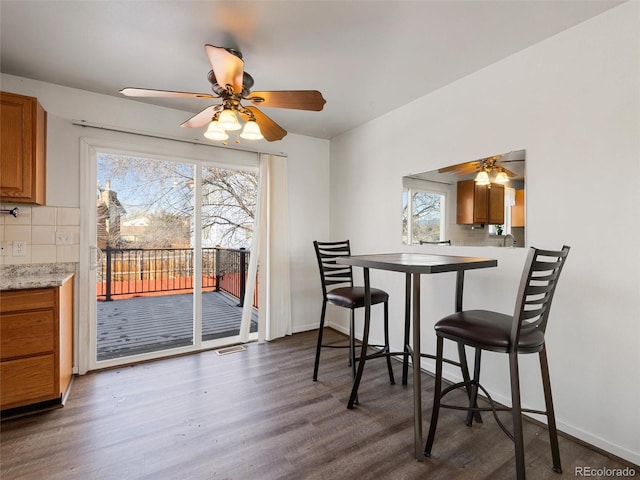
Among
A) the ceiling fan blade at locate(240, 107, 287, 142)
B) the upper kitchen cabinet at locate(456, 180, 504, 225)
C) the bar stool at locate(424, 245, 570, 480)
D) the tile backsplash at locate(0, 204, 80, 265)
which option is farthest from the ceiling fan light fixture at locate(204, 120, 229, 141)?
the upper kitchen cabinet at locate(456, 180, 504, 225)

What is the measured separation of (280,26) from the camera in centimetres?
Result: 187

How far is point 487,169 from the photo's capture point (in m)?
2.32

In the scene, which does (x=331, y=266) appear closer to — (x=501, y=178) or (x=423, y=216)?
(x=423, y=216)

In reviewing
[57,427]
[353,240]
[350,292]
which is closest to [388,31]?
[350,292]

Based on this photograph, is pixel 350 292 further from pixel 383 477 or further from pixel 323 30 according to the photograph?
pixel 323 30

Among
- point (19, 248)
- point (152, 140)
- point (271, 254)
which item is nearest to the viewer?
point (19, 248)

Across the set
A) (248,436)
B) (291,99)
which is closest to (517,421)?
(248,436)

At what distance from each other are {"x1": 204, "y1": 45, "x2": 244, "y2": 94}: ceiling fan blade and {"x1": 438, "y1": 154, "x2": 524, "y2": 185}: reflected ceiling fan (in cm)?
178

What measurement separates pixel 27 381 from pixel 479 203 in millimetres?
3388

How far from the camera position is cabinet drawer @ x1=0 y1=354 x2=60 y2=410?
6.47 ft

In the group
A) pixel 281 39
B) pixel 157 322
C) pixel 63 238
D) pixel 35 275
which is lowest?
pixel 157 322

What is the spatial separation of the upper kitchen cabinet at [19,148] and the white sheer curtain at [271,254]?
187 centimetres

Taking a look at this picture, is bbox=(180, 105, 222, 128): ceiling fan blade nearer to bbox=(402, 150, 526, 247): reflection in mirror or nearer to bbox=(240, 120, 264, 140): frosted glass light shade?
bbox=(240, 120, 264, 140): frosted glass light shade

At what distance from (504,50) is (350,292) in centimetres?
206
